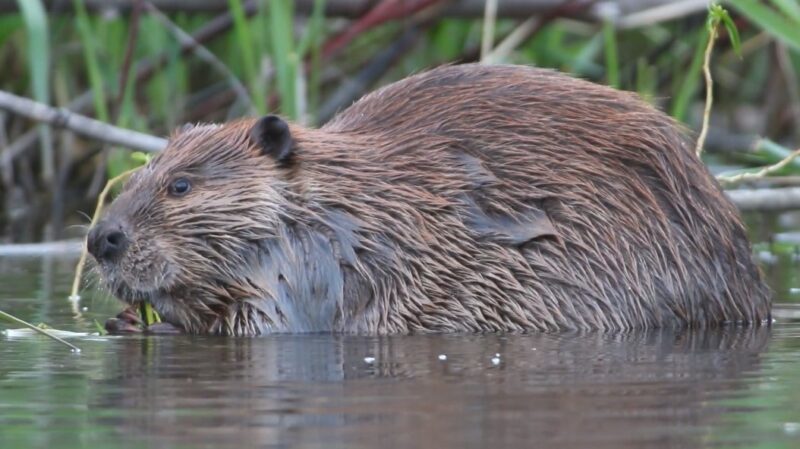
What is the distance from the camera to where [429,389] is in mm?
3336

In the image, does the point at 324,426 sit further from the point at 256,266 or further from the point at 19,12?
the point at 19,12

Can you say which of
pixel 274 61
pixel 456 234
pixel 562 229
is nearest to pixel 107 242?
pixel 456 234

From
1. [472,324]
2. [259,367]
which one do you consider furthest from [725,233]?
[259,367]

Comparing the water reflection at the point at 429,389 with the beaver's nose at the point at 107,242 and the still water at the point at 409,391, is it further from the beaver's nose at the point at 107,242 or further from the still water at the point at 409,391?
the beaver's nose at the point at 107,242

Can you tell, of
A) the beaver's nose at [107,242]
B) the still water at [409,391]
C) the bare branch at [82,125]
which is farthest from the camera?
the bare branch at [82,125]

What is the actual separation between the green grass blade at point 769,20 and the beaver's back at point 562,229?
45 centimetres

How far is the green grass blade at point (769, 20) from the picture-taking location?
15.9 ft

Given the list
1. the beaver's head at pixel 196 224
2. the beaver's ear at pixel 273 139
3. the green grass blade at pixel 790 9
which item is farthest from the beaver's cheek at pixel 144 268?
the green grass blade at pixel 790 9

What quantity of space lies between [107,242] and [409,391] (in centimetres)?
145

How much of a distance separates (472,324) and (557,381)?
3.70ft

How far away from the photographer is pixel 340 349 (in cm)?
414

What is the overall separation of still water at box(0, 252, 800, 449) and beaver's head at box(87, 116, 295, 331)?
0.63ft

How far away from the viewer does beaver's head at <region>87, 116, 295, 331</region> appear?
4.53 meters

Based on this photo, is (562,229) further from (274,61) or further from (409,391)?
(274,61)
